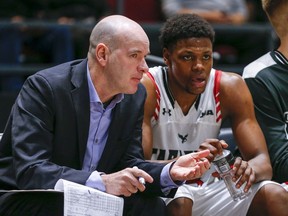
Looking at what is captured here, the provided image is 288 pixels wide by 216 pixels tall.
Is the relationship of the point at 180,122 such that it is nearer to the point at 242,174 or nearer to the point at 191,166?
the point at 242,174

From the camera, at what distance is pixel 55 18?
26.6ft

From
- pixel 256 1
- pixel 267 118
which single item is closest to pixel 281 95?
pixel 267 118

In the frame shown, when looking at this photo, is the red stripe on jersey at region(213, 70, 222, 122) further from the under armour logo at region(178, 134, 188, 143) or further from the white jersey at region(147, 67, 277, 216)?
the under armour logo at region(178, 134, 188, 143)

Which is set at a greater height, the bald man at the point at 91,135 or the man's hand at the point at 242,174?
the bald man at the point at 91,135

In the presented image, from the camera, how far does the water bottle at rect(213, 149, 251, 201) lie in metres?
4.49

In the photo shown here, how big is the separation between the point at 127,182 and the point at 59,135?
1.54ft

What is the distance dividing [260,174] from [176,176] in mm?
677

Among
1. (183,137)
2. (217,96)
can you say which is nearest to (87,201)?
(183,137)

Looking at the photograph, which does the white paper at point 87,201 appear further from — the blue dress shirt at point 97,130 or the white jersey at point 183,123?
the white jersey at point 183,123

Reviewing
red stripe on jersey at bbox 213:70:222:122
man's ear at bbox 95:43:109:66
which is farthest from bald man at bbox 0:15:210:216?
red stripe on jersey at bbox 213:70:222:122

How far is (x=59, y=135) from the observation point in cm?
429

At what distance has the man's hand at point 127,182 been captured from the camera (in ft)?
13.2

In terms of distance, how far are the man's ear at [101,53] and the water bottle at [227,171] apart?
741mm

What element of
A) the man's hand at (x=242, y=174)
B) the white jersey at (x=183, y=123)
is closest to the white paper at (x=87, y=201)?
the man's hand at (x=242, y=174)
